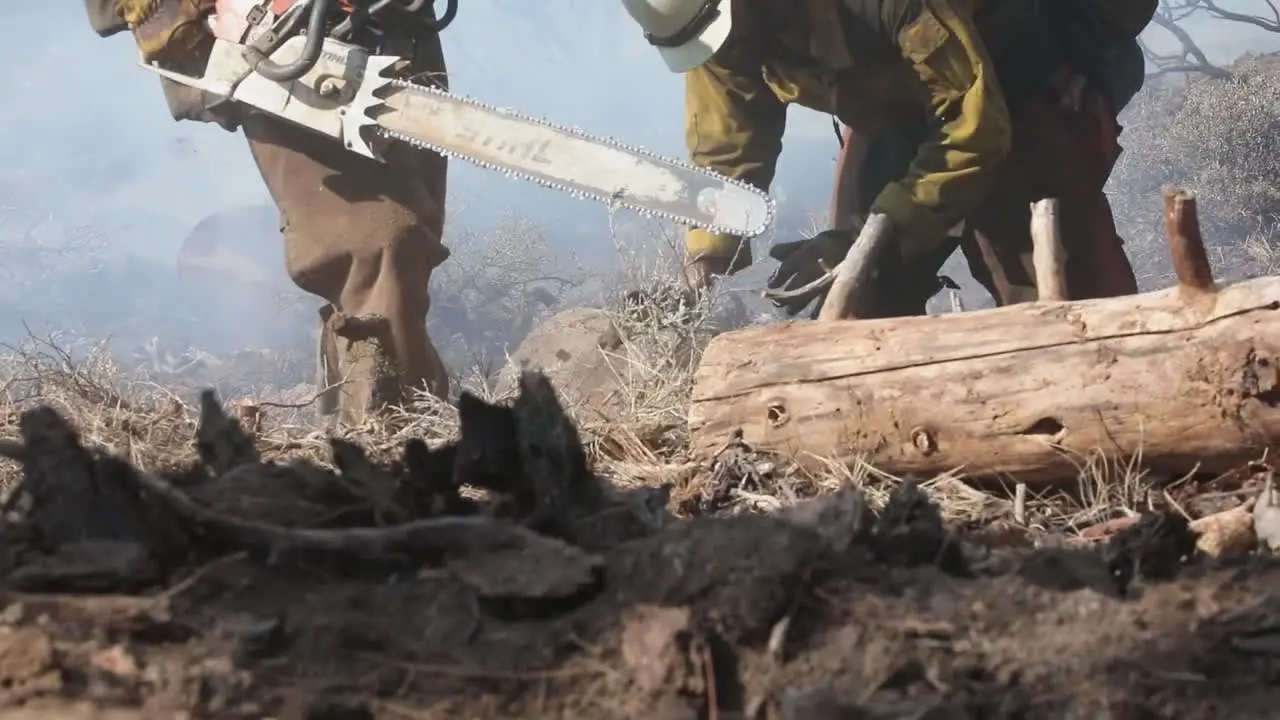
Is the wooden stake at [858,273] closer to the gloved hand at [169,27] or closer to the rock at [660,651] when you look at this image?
the rock at [660,651]

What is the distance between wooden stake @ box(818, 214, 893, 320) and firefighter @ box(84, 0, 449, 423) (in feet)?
3.84

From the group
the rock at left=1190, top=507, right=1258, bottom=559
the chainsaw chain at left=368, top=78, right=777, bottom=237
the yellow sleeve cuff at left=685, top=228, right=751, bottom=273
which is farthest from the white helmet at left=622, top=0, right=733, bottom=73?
the rock at left=1190, top=507, right=1258, bottom=559

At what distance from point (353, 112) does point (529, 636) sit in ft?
8.38

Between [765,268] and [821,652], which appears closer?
[821,652]

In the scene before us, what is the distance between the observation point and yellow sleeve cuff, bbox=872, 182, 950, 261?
9.36 ft

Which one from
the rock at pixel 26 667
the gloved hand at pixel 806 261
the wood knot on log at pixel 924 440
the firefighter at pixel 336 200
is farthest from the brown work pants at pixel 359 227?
the rock at pixel 26 667

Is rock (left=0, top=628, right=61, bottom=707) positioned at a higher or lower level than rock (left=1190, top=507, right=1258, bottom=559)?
lower

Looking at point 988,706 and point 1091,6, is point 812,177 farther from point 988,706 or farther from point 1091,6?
point 988,706

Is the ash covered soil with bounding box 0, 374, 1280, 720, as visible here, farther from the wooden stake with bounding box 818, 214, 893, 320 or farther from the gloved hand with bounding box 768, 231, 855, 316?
the gloved hand with bounding box 768, 231, 855, 316

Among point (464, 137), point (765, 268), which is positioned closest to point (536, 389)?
point (464, 137)

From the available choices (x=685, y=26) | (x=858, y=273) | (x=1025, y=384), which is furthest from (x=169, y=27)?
(x=1025, y=384)

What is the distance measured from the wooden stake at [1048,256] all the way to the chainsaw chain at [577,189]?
106 centimetres

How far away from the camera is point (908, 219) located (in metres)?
2.86

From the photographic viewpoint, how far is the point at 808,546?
0.79 metres
